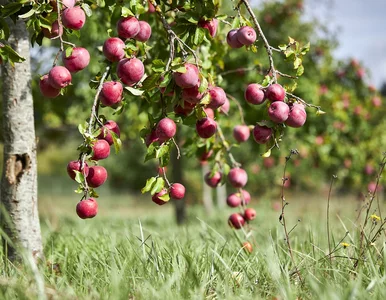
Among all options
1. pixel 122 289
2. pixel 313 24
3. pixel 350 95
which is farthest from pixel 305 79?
pixel 122 289

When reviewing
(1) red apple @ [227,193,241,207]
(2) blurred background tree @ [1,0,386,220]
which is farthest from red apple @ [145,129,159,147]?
(2) blurred background tree @ [1,0,386,220]

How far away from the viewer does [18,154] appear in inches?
100.0

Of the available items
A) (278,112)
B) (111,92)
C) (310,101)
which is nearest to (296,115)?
(278,112)

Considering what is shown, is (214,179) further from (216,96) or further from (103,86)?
(103,86)

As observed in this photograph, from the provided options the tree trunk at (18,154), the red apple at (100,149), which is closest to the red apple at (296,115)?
the red apple at (100,149)

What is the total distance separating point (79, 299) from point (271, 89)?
1.01 metres

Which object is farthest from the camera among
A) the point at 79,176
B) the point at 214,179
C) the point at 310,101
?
the point at 310,101

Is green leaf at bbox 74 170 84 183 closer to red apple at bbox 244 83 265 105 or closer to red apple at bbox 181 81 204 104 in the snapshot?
red apple at bbox 181 81 204 104

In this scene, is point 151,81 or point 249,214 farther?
point 249,214

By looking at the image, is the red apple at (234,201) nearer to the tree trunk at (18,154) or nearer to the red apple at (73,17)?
the tree trunk at (18,154)

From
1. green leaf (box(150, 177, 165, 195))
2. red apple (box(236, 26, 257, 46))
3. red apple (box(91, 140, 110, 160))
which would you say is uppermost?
red apple (box(236, 26, 257, 46))

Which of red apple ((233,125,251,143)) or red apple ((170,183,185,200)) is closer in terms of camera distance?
red apple ((170,183,185,200))

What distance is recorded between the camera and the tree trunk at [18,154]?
2520mm

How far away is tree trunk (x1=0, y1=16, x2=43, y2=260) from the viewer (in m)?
2.52
